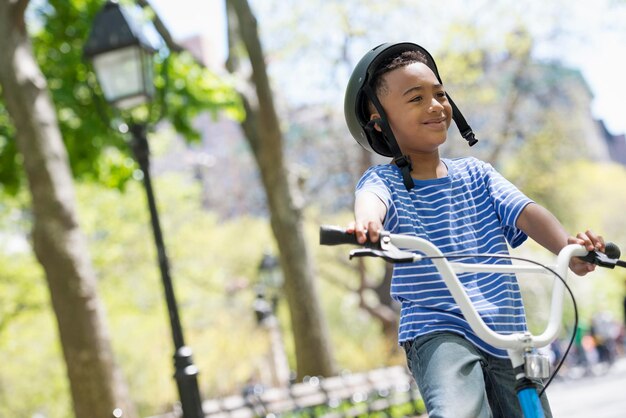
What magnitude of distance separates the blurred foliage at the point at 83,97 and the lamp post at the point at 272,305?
5784mm

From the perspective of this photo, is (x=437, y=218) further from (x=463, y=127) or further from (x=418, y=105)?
(x=463, y=127)

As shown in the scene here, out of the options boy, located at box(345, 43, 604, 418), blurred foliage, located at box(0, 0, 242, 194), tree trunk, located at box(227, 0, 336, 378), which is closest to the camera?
boy, located at box(345, 43, 604, 418)

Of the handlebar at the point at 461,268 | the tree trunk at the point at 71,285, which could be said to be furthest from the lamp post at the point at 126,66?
the handlebar at the point at 461,268

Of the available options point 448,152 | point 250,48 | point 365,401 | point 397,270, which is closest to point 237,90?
point 250,48

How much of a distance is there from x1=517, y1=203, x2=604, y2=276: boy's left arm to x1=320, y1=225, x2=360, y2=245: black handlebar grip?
76cm

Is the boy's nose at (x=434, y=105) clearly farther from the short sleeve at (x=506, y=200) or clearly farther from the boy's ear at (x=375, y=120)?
the short sleeve at (x=506, y=200)

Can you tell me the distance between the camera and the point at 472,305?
103 inches

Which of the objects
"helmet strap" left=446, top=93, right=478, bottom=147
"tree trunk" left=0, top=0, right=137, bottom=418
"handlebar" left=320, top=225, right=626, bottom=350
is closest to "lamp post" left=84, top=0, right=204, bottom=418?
"tree trunk" left=0, top=0, right=137, bottom=418

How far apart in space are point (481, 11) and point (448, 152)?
13.2 ft

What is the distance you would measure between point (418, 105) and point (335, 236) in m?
0.78

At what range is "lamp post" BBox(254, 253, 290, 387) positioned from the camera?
20.2 meters

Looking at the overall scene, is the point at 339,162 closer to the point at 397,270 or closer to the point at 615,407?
the point at 615,407

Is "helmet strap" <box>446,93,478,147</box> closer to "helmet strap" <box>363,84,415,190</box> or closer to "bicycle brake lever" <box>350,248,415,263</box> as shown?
"helmet strap" <box>363,84,415,190</box>

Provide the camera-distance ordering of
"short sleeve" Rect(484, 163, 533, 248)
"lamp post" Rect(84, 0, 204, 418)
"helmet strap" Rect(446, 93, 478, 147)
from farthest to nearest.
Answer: "lamp post" Rect(84, 0, 204, 418) → "helmet strap" Rect(446, 93, 478, 147) → "short sleeve" Rect(484, 163, 533, 248)
